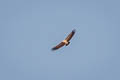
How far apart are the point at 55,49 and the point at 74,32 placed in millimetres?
3031

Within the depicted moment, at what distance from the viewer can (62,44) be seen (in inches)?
2653

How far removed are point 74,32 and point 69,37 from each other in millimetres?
1044

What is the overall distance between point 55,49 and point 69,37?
2.11 metres

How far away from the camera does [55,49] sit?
67.4 metres

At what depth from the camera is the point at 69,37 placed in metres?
67.2

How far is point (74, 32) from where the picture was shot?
66.5 m

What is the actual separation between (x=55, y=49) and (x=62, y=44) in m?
0.98

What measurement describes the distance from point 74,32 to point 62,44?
2.10 m
